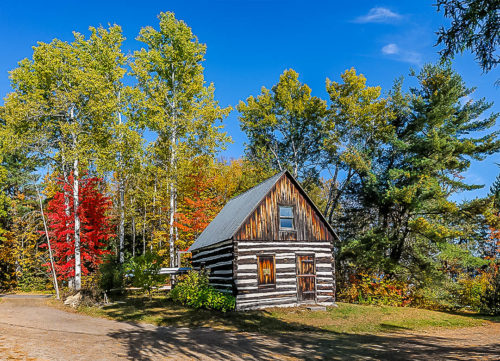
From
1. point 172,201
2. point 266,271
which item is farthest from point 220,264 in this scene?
point 172,201

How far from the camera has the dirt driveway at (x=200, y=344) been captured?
7609mm

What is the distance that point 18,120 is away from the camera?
18750mm

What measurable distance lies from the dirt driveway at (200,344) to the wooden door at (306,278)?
238 inches

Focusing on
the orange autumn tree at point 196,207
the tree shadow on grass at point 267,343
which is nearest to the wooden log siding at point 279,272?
the tree shadow on grass at point 267,343

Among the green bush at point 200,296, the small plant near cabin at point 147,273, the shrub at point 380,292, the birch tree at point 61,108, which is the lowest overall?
the shrub at point 380,292

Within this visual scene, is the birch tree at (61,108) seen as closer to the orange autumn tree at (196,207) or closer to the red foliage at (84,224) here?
the red foliage at (84,224)

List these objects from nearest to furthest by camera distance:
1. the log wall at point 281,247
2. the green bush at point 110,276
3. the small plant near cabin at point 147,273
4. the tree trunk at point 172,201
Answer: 1. the log wall at point 281,247
2. the small plant near cabin at point 147,273
3. the green bush at point 110,276
4. the tree trunk at point 172,201

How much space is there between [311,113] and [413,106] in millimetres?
9749

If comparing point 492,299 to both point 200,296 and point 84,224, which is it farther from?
point 84,224

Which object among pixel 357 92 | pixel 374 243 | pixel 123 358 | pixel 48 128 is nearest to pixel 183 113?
pixel 48 128

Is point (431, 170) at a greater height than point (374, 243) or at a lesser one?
greater

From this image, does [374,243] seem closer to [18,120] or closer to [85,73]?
[85,73]

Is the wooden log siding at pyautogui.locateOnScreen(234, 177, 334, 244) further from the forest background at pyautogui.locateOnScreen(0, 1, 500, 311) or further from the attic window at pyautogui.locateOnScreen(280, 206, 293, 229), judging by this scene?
the forest background at pyautogui.locateOnScreen(0, 1, 500, 311)

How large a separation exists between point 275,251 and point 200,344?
8975 mm
